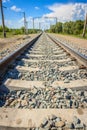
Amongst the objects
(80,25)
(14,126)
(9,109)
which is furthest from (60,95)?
(80,25)

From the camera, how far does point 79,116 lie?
91.4 inches

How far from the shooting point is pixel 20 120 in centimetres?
225

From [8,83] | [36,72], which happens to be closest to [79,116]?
[8,83]

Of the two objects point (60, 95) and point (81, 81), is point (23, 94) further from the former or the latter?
point (81, 81)

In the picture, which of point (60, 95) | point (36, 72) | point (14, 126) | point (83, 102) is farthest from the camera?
point (36, 72)

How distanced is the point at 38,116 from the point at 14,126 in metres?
0.35

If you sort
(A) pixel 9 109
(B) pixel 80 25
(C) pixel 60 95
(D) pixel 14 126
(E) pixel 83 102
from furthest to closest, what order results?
1. (B) pixel 80 25
2. (C) pixel 60 95
3. (E) pixel 83 102
4. (A) pixel 9 109
5. (D) pixel 14 126

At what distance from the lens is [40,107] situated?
2566 millimetres

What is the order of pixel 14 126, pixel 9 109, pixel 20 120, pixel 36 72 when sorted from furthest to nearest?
1. pixel 36 72
2. pixel 9 109
3. pixel 20 120
4. pixel 14 126

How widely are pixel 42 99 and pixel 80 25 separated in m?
52.4

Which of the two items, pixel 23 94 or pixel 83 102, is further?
→ pixel 23 94

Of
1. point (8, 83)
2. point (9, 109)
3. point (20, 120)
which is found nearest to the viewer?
point (20, 120)

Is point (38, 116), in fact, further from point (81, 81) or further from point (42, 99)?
point (81, 81)

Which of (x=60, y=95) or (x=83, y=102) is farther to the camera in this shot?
(x=60, y=95)
